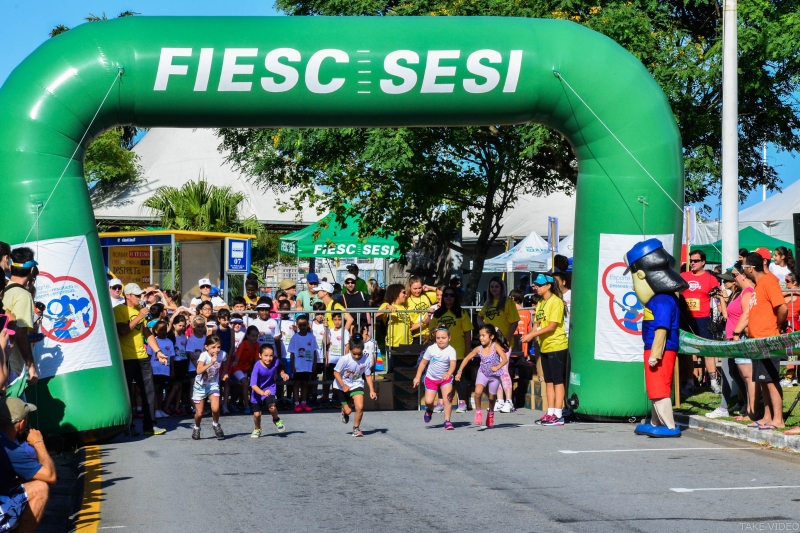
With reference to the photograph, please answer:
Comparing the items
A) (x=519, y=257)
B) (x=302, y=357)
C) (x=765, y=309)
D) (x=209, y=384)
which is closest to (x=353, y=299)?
(x=302, y=357)

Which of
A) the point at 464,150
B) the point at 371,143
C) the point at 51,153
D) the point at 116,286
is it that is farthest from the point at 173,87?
the point at 464,150

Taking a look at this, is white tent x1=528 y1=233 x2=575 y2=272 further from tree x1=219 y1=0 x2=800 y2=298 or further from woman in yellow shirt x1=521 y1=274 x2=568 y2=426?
woman in yellow shirt x1=521 y1=274 x2=568 y2=426

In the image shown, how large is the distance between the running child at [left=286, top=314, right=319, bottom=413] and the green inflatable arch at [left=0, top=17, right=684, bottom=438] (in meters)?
4.17

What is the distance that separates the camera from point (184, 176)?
119 feet

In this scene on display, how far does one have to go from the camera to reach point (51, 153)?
37.3ft

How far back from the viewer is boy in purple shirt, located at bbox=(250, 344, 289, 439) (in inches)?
478

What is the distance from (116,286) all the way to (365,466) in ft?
18.2

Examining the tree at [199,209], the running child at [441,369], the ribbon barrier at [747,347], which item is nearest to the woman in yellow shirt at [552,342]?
the running child at [441,369]

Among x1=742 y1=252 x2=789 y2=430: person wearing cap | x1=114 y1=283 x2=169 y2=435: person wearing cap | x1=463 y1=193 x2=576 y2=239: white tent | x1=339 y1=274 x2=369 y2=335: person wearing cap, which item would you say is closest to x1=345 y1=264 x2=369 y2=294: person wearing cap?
x1=339 y1=274 x2=369 y2=335: person wearing cap

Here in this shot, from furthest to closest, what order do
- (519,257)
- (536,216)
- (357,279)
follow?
1. (536,216)
2. (519,257)
3. (357,279)

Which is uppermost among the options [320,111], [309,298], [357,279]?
[320,111]

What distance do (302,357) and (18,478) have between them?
9965mm

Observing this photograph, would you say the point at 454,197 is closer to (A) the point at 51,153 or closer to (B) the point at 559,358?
(B) the point at 559,358

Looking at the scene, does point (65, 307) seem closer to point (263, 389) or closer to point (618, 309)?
point (263, 389)
